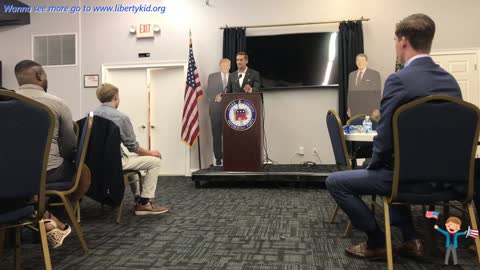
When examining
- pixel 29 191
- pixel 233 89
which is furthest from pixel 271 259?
pixel 233 89

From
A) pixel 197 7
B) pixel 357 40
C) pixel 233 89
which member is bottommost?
pixel 233 89

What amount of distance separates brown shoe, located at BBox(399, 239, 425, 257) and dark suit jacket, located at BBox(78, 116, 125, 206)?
1.98 m

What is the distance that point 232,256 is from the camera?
2072mm

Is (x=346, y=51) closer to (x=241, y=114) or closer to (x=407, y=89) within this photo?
(x=241, y=114)

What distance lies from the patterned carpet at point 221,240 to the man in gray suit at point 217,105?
89.6 inches

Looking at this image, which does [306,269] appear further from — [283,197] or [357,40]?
[357,40]

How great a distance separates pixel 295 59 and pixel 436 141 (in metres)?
4.62

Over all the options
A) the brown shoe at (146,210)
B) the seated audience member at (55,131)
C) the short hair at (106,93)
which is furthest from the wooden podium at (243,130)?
the seated audience member at (55,131)

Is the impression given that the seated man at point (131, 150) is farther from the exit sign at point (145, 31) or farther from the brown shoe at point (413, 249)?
the exit sign at point (145, 31)

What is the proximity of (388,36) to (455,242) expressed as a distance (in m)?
4.79

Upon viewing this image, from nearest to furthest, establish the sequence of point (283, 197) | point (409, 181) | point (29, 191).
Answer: point (29, 191) → point (409, 181) → point (283, 197)

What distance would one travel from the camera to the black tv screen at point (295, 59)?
19.5 feet

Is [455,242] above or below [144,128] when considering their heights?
below

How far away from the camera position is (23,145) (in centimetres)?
146
